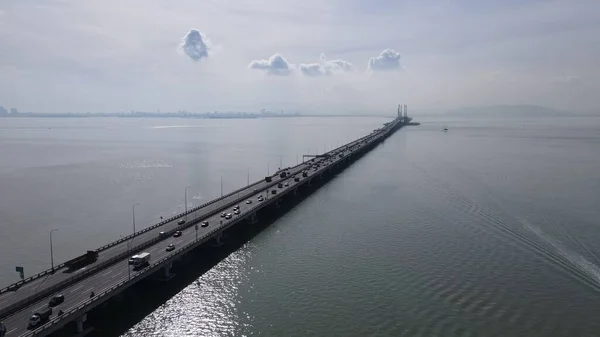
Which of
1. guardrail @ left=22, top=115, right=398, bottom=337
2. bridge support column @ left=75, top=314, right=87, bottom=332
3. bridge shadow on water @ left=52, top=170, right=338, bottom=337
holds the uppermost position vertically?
guardrail @ left=22, top=115, right=398, bottom=337

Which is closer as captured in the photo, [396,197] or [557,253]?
[557,253]

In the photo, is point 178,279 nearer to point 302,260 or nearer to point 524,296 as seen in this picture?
point 302,260

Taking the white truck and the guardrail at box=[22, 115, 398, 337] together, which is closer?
the guardrail at box=[22, 115, 398, 337]

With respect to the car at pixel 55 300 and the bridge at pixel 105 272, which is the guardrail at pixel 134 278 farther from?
the car at pixel 55 300

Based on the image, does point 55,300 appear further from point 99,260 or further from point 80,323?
point 99,260

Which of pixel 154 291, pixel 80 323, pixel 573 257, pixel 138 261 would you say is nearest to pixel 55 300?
pixel 80 323

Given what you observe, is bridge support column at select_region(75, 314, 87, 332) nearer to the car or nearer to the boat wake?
the car

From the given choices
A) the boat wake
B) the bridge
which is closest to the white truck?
the bridge

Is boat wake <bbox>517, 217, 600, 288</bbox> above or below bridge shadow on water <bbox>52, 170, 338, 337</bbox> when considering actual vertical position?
above

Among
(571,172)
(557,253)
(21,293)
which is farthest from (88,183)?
(571,172)
